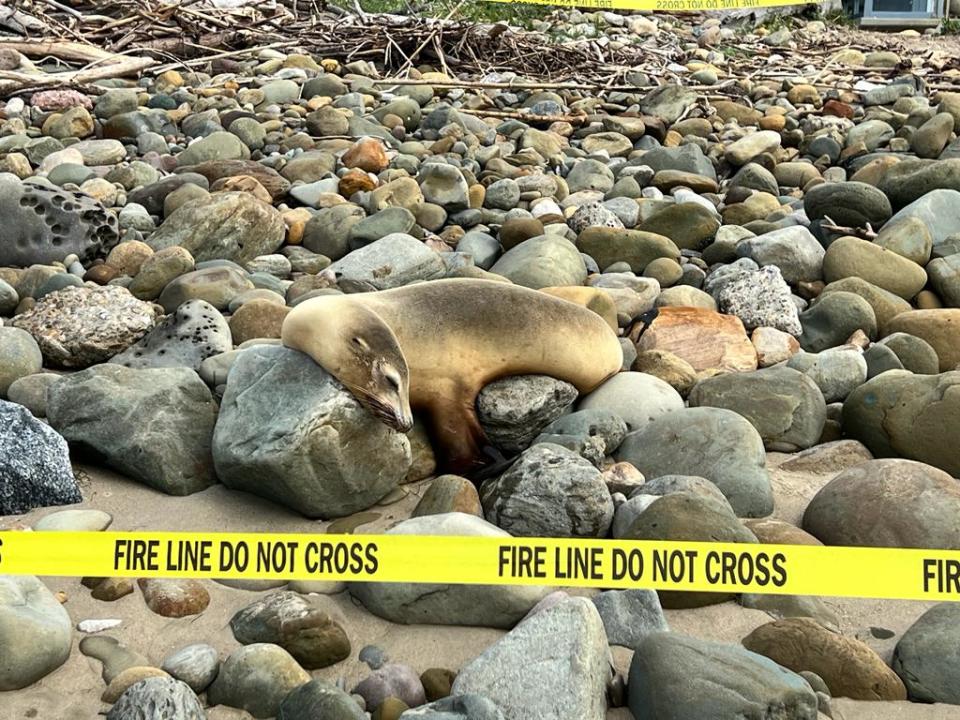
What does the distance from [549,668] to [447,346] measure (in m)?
1.48

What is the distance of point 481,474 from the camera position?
3645 millimetres

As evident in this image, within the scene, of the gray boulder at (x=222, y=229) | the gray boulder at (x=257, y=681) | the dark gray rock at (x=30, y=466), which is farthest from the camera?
the gray boulder at (x=222, y=229)

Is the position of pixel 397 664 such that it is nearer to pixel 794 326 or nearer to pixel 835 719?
pixel 835 719

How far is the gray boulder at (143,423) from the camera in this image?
348 cm

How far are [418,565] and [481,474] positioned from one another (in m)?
0.88

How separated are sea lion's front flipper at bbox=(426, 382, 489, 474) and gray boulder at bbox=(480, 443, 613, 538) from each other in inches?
15.5

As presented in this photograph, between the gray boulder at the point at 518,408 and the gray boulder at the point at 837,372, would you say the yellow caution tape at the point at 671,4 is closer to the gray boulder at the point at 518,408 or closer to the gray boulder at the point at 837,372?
the gray boulder at the point at 837,372

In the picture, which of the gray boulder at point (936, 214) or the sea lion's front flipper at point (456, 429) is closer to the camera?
the sea lion's front flipper at point (456, 429)

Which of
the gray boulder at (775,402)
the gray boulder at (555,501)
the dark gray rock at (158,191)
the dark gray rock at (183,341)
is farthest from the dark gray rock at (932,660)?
the dark gray rock at (158,191)

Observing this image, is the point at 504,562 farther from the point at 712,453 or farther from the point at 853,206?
the point at 853,206

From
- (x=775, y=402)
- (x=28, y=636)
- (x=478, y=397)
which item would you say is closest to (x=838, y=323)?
(x=775, y=402)

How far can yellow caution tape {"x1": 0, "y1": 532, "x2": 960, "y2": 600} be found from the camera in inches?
108

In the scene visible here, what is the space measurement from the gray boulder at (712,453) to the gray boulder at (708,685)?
3.15 feet

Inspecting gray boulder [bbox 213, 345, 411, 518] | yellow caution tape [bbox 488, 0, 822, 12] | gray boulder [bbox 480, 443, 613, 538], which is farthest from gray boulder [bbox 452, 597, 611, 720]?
yellow caution tape [bbox 488, 0, 822, 12]
